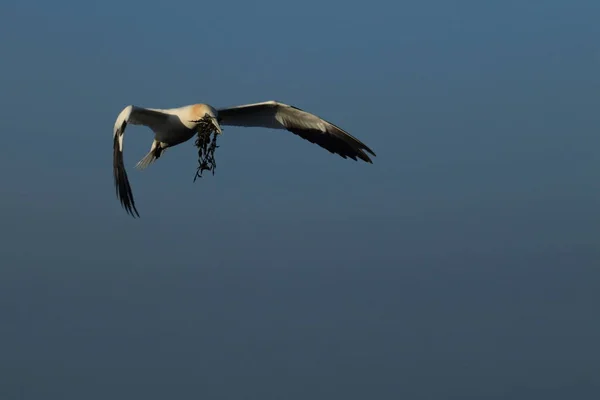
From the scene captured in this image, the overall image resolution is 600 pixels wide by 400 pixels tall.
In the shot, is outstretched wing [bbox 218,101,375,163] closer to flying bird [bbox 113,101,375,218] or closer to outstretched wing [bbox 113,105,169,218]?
flying bird [bbox 113,101,375,218]

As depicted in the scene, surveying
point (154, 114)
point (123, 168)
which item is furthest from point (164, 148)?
point (123, 168)

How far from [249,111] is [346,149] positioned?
314 cm

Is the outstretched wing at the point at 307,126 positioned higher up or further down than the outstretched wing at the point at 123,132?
higher up

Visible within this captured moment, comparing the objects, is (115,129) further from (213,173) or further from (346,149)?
(346,149)

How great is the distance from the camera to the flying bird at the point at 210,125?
77.8 feet

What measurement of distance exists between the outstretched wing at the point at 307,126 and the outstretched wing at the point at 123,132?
99.9 inches

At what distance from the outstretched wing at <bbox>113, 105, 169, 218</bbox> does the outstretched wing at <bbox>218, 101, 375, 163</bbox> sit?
2.54m

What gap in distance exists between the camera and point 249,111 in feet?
89.9

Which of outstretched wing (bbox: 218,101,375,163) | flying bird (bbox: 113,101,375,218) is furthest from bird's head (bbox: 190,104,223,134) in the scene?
outstretched wing (bbox: 218,101,375,163)

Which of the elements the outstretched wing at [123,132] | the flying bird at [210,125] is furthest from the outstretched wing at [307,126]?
the outstretched wing at [123,132]

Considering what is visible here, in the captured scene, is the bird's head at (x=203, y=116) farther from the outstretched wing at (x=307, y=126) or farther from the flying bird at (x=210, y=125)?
the outstretched wing at (x=307, y=126)

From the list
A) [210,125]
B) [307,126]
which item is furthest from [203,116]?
[307,126]

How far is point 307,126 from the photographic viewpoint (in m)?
28.5

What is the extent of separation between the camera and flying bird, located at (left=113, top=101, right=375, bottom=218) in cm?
2372
